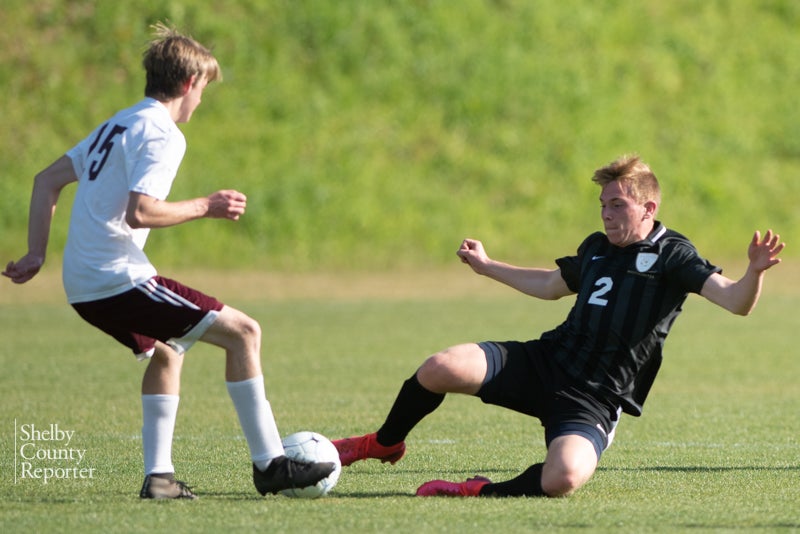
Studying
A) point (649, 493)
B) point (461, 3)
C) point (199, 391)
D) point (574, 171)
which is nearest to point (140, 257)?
point (649, 493)

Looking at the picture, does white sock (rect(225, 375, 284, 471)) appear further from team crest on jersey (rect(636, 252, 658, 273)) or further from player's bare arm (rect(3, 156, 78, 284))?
team crest on jersey (rect(636, 252, 658, 273))

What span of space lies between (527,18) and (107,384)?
19766 millimetres

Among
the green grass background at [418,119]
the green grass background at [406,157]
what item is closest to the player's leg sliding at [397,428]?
the green grass background at [406,157]

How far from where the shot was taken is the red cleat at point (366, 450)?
588 centimetres

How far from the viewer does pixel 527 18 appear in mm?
27891

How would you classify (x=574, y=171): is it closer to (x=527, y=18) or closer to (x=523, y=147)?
(x=523, y=147)

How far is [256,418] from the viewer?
530 centimetres

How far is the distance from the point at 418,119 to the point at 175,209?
21.1 meters

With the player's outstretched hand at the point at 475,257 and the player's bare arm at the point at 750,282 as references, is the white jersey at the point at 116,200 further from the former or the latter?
the player's bare arm at the point at 750,282

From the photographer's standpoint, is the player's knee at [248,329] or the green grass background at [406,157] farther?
the green grass background at [406,157]

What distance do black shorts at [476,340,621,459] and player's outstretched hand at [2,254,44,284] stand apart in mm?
2084

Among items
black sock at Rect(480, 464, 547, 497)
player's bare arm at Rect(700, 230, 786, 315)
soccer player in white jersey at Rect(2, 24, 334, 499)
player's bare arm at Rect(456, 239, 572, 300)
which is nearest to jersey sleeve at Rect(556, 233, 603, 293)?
player's bare arm at Rect(456, 239, 572, 300)

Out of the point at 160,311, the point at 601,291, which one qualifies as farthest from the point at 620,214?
the point at 160,311

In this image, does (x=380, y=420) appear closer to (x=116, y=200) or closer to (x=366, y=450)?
(x=366, y=450)
